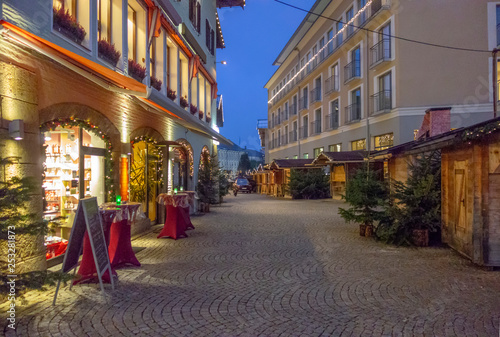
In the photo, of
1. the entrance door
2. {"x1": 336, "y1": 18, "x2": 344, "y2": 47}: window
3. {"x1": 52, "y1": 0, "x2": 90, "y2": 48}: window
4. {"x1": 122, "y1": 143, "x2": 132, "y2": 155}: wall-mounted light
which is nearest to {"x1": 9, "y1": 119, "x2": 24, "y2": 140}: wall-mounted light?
{"x1": 52, "y1": 0, "x2": 90, "y2": 48}: window

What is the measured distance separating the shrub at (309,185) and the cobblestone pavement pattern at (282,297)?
55.9 feet

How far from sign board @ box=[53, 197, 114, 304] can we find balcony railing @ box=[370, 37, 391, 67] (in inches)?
722

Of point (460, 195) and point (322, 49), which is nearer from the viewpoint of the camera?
point (460, 195)

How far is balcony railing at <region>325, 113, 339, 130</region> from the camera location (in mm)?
26812

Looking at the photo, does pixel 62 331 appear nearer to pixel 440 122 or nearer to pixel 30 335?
pixel 30 335

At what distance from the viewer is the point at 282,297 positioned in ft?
15.7

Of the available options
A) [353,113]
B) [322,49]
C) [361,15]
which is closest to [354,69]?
[353,113]

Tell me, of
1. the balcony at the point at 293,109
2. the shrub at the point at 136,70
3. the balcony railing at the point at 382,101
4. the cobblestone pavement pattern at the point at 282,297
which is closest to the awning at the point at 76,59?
the shrub at the point at 136,70

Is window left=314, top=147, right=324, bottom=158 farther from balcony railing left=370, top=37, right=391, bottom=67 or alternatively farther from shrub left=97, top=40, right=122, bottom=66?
shrub left=97, top=40, right=122, bottom=66

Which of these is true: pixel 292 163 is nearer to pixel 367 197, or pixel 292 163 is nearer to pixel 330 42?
pixel 330 42

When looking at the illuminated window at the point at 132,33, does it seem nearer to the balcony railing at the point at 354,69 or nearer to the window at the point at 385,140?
the window at the point at 385,140

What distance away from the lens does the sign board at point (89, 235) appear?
469cm

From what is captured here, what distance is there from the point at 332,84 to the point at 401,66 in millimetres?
8241

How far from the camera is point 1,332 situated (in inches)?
144
